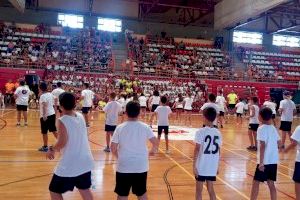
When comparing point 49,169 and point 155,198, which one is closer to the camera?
point 155,198

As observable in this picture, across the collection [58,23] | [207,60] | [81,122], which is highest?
[58,23]

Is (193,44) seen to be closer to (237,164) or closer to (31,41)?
(31,41)

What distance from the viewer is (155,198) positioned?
5855mm

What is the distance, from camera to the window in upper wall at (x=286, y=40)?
115ft

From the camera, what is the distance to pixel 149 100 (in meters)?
18.9

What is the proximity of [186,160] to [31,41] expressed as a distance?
2161 cm

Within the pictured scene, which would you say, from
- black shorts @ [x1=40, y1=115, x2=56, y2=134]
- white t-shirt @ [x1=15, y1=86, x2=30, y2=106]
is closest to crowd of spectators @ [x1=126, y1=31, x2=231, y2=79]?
white t-shirt @ [x1=15, y1=86, x2=30, y2=106]

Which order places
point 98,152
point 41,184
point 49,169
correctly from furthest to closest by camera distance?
point 98,152
point 49,169
point 41,184

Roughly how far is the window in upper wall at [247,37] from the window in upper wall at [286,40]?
1.58m

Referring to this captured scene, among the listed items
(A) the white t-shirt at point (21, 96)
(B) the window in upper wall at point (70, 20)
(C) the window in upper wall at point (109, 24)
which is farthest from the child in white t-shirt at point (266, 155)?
(C) the window in upper wall at point (109, 24)

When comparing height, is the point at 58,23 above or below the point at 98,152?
above

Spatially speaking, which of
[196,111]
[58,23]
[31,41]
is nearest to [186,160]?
[196,111]

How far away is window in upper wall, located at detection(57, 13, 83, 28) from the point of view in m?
30.4

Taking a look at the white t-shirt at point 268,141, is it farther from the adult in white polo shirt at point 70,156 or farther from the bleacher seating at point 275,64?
the bleacher seating at point 275,64
